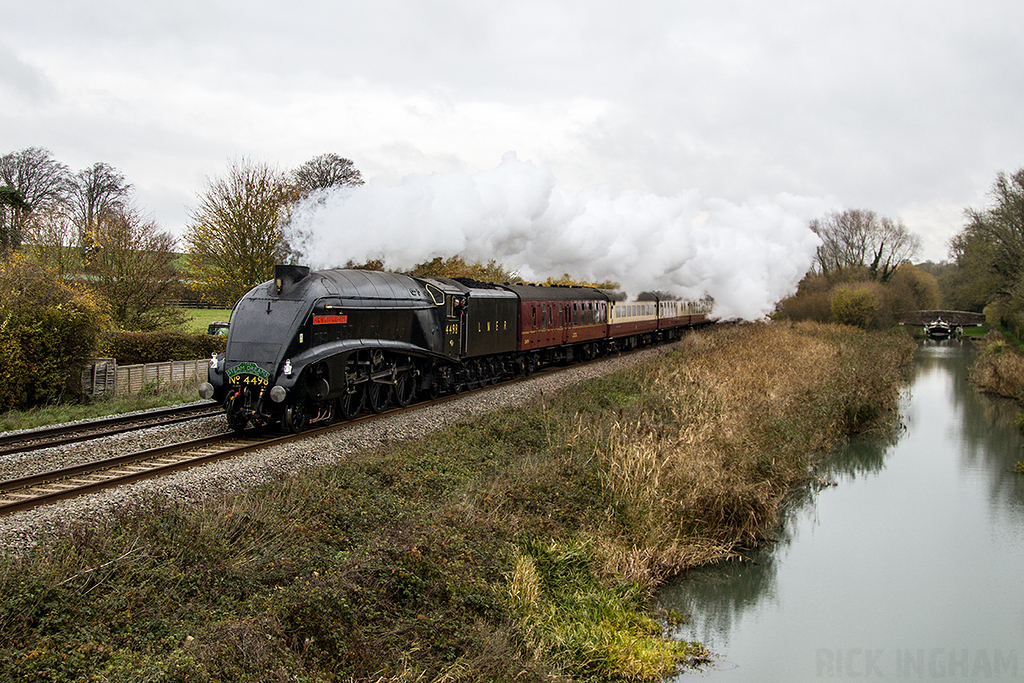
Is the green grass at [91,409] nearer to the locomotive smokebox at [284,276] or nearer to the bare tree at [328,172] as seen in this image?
the locomotive smokebox at [284,276]

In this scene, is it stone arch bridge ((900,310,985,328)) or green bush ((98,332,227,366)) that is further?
stone arch bridge ((900,310,985,328))

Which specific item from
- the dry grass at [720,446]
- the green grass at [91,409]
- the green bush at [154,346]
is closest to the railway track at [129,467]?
the green grass at [91,409]

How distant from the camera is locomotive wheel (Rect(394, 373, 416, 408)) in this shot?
17.0 metres

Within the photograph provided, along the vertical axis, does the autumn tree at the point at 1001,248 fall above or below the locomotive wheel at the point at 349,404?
above

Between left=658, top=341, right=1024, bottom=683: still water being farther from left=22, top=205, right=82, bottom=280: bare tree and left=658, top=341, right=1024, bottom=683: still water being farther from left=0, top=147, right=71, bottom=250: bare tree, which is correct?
left=0, top=147, right=71, bottom=250: bare tree

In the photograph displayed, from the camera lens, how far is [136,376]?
65.8 feet

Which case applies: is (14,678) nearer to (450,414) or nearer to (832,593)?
(832,593)

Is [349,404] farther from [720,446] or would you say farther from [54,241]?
[54,241]

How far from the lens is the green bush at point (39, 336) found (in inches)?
A: 631

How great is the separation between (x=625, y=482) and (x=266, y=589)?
6102 mm

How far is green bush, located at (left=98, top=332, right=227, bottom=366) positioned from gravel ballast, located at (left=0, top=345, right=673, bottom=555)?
7.47 m

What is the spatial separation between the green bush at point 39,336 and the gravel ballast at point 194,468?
4333 mm

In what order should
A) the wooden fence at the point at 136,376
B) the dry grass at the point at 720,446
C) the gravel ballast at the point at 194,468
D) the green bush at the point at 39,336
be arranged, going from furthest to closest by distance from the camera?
the wooden fence at the point at 136,376
the green bush at the point at 39,336
the dry grass at the point at 720,446
the gravel ballast at the point at 194,468

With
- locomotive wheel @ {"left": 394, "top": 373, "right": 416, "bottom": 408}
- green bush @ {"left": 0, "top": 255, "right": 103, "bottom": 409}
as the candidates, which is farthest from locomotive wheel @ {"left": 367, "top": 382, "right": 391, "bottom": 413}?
green bush @ {"left": 0, "top": 255, "right": 103, "bottom": 409}
